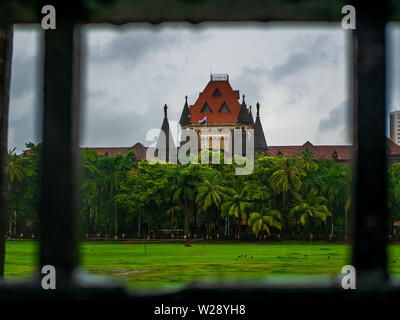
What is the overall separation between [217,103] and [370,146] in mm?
69819

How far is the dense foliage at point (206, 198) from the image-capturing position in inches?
1383

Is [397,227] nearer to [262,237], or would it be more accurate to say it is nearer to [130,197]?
[262,237]

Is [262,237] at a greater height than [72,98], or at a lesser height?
lesser

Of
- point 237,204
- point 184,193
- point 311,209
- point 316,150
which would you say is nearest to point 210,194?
point 237,204

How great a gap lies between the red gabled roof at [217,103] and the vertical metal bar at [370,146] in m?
65.9

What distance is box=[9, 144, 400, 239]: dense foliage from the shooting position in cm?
3512

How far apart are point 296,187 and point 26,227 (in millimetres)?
21794

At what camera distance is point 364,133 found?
6.51 feet

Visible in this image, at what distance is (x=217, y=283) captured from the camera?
81.3 inches

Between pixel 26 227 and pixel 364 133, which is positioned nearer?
pixel 364 133

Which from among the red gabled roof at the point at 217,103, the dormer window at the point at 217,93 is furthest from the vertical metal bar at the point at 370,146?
the dormer window at the point at 217,93

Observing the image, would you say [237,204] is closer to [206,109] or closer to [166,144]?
[166,144]

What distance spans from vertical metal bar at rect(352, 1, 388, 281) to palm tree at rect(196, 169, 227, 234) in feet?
106
